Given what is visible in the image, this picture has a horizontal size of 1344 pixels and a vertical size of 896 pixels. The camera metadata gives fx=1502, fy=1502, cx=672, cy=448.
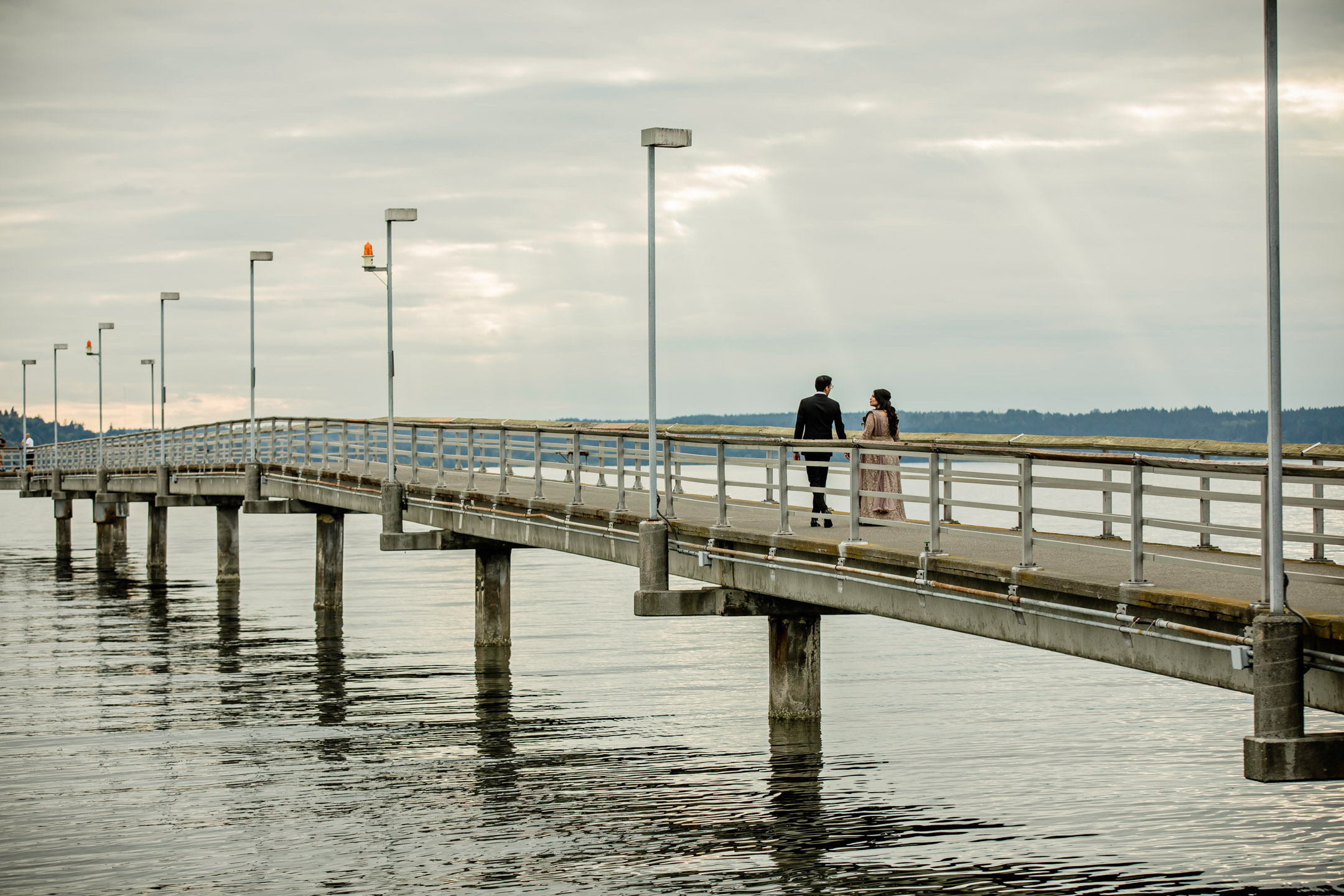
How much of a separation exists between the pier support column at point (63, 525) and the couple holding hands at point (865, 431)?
2172 inches

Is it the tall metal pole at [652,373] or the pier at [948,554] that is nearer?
the pier at [948,554]

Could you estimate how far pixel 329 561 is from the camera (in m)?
39.7

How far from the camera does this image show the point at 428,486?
2814 centimetres

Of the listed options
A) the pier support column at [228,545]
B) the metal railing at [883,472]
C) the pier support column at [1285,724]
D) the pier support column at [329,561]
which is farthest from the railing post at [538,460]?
the pier support column at [228,545]

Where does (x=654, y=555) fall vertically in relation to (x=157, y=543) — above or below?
above

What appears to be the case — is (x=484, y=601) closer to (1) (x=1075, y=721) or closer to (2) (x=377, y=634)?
A: (2) (x=377, y=634)

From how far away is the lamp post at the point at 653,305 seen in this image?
17219mm

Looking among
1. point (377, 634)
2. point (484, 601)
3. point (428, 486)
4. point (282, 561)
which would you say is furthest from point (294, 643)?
point (282, 561)

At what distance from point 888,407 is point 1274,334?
8496 millimetres

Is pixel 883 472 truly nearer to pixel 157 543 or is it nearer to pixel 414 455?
pixel 414 455

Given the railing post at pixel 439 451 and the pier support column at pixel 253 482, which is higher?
the railing post at pixel 439 451

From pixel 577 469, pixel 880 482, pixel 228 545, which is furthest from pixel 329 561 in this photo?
pixel 880 482

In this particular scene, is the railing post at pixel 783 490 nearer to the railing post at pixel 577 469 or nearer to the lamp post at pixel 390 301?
the railing post at pixel 577 469

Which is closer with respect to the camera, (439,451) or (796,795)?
(796,795)
